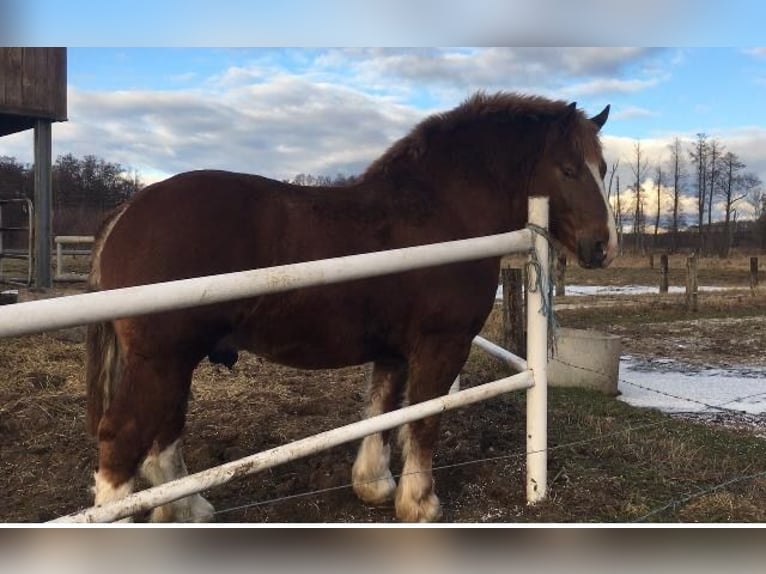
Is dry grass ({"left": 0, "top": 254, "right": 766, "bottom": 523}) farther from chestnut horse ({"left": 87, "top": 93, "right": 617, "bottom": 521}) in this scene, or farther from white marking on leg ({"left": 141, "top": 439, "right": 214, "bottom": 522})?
chestnut horse ({"left": 87, "top": 93, "right": 617, "bottom": 521})

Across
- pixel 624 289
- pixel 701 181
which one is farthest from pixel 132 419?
pixel 701 181

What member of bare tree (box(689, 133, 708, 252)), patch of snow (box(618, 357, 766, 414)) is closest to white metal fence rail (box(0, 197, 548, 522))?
patch of snow (box(618, 357, 766, 414))

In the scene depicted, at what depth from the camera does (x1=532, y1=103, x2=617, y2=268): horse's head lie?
10.2 feet

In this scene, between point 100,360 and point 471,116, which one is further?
point 471,116

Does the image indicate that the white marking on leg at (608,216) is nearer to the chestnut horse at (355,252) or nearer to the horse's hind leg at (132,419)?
the chestnut horse at (355,252)

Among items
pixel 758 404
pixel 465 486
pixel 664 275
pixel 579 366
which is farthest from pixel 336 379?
pixel 664 275

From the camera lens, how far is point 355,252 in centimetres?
281

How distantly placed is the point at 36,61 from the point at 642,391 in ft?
26.5

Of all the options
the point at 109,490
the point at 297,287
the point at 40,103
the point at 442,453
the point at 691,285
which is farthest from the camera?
the point at 691,285

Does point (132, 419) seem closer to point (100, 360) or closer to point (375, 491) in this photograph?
point (100, 360)

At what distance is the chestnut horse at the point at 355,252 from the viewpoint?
2.44 metres

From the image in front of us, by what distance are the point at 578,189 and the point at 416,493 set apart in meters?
1.63

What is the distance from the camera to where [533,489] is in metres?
3.00

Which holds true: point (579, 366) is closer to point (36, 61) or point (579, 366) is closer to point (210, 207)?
point (210, 207)
